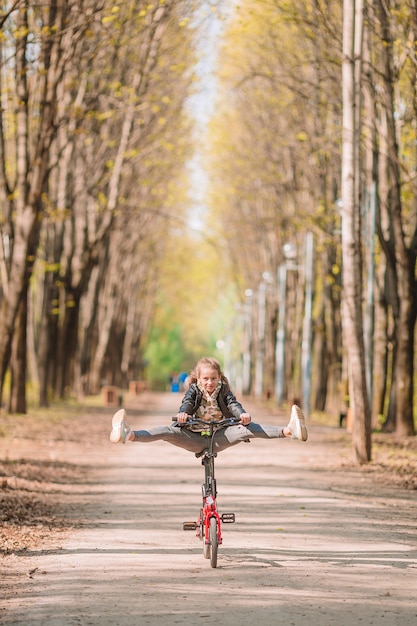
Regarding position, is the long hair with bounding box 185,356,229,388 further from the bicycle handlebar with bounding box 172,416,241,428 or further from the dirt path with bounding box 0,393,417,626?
the dirt path with bounding box 0,393,417,626

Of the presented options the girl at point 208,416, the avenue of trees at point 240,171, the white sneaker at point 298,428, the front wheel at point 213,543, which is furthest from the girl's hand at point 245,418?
the avenue of trees at point 240,171

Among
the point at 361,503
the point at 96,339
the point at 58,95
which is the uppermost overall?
the point at 58,95

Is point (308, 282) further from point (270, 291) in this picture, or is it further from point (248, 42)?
point (270, 291)

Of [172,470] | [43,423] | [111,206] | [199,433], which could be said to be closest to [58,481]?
[172,470]

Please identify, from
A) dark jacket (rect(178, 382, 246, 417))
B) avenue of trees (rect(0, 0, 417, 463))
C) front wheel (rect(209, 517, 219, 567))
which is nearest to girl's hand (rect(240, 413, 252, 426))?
dark jacket (rect(178, 382, 246, 417))

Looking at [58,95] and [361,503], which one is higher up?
[58,95]

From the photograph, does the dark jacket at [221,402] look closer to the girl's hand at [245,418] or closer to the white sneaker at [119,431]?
the girl's hand at [245,418]

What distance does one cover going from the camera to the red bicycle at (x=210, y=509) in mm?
9430

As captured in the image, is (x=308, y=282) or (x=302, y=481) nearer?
(x=302, y=481)

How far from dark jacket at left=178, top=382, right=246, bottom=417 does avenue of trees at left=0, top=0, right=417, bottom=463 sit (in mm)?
9166

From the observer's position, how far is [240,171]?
50.5 metres

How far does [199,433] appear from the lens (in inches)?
388

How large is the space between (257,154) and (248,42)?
25.7ft

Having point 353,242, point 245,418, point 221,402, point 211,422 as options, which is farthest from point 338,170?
point 245,418
